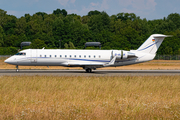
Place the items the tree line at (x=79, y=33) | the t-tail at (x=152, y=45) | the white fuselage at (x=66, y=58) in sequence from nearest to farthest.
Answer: the white fuselage at (x=66, y=58) < the t-tail at (x=152, y=45) < the tree line at (x=79, y=33)

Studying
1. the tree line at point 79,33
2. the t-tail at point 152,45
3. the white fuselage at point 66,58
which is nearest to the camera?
the white fuselage at point 66,58

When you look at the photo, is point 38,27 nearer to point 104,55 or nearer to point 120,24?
point 120,24

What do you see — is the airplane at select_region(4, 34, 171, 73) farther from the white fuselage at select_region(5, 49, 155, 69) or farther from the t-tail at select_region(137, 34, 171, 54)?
the t-tail at select_region(137, 34, 171, 54)

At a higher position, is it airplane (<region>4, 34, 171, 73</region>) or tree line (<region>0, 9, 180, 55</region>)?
tree line (<region>0, 9, 180, 55</region>)

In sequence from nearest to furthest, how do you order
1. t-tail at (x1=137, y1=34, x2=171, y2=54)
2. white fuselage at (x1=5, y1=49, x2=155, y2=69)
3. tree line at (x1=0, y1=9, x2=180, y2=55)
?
white fuselage at (x1=5, y1=49, x2=155, y2=69), t-tail at (x1=137, y1=34, x2=171, y2=54), tree line at (x1=0, y1=9, x2=180, y2=55)

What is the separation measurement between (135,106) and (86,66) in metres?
21.8

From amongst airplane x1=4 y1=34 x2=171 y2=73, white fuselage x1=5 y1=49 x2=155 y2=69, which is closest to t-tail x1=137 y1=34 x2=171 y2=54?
airplane x1=4 y1=34 x2=171 y2=73

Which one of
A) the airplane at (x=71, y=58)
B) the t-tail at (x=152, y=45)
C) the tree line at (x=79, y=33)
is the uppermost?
the tree line at (x=79, y=33)

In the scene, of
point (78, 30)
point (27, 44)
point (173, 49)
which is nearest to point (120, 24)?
point (78, 30)

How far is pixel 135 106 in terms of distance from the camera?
10680 mm

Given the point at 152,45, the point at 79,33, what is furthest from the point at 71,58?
the point at 79,33

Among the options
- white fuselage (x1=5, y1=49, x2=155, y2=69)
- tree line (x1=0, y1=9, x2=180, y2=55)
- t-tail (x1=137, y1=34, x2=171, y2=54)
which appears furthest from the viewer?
tree line (x1=0, y1=9, x2=180, y2=55)

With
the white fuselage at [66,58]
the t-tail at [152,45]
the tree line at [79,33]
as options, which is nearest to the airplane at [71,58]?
the white fuselage at [66,58]

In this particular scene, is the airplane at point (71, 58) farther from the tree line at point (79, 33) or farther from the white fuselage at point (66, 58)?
the tree line at point (79, 33)
